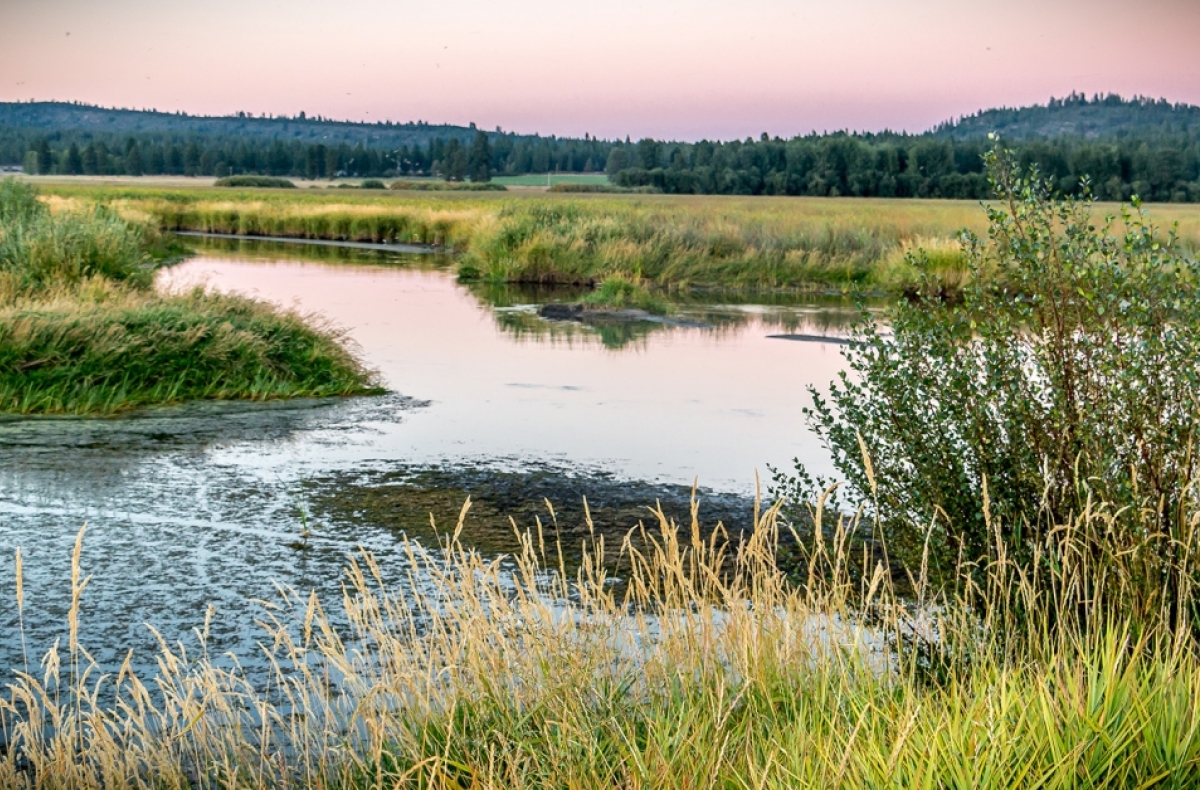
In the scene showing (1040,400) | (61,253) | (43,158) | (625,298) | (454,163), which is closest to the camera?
(1040,400)

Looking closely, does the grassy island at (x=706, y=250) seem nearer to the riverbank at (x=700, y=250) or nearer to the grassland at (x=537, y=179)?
the riverbank at (x=700, y=250)

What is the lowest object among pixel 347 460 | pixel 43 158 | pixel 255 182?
pixel 347 460

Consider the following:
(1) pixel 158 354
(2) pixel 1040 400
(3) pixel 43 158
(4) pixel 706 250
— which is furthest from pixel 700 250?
(3) pixel 43 158

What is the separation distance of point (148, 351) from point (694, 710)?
1034cm

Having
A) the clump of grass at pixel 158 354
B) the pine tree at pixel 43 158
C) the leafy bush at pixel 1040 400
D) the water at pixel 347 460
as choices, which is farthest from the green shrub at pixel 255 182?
the leafy bush at pixel 1040 400

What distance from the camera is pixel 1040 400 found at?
19.2 feet

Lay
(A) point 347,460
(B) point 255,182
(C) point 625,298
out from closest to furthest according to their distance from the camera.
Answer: (A) point 347,460
(C) point 625,298
(B) point 255,182

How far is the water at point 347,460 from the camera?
685cm

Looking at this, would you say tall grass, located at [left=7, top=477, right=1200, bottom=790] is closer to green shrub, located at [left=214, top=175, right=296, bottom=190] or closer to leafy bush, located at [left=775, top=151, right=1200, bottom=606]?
leafy bush, located at [left=775, top=151, right=1200, bottom=606]

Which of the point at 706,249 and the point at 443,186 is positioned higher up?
the point at 443,186

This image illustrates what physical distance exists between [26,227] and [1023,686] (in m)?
18.6

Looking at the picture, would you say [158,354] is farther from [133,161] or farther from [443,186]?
[133,161]

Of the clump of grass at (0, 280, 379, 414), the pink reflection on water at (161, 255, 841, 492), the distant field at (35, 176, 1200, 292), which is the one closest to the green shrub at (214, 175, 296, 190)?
the distant field at (35, 176, 1200, 292)

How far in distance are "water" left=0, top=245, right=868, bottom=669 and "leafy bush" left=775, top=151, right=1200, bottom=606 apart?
2939mm
